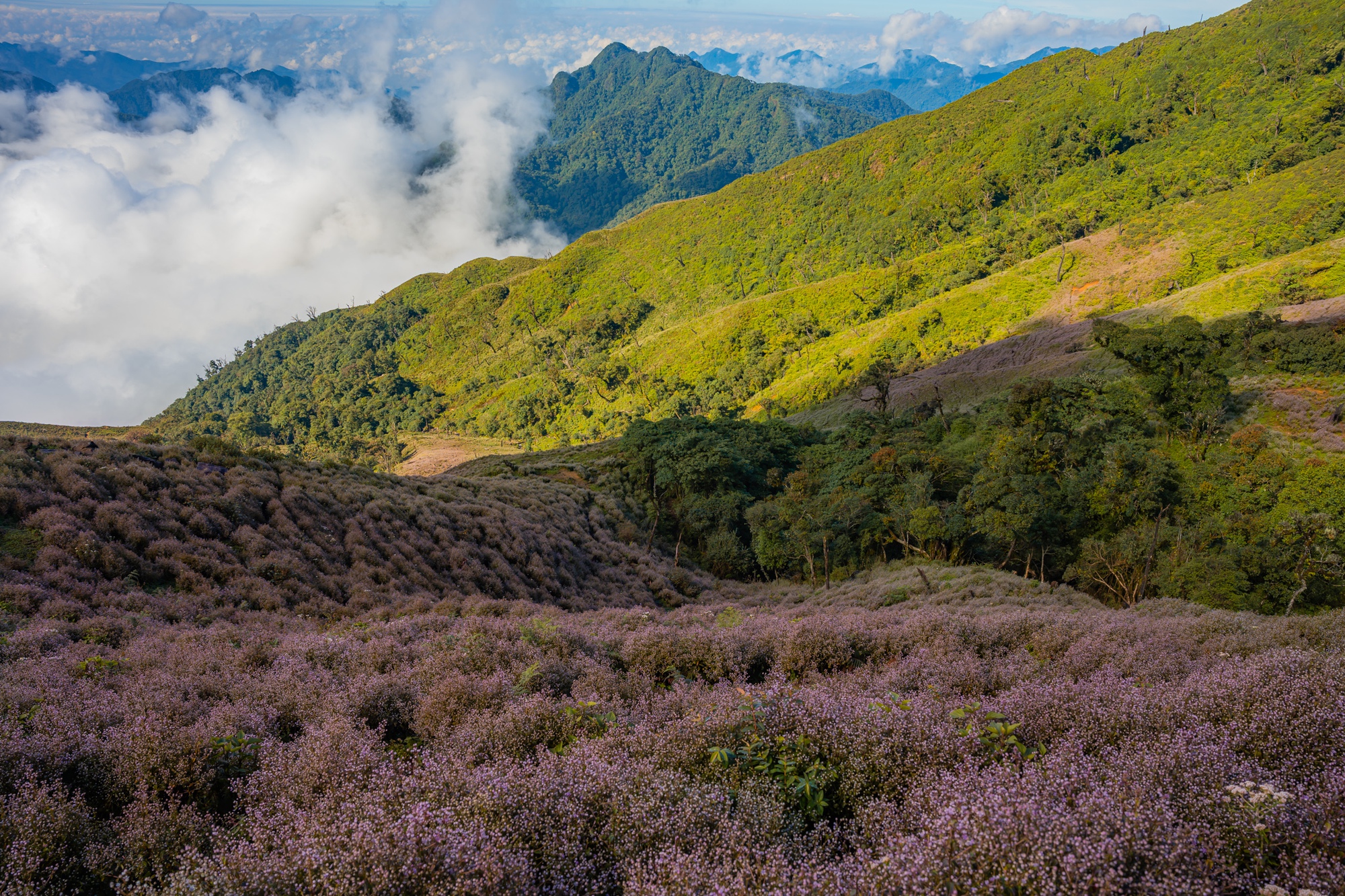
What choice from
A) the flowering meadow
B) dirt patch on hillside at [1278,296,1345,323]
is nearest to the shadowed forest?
the flowering meadow

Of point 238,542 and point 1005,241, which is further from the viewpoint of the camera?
point 1005,241

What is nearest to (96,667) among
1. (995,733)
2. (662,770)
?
(662,770)

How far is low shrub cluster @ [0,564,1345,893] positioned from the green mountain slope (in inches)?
3256

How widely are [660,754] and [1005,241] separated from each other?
15779cm

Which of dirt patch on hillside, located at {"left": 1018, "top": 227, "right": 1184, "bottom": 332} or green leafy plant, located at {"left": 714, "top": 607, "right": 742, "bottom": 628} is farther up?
dirt patch on hillside, located at {"left": 1018, "top": 227, "right": 1184, "bottom": 332}

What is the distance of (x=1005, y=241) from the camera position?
13400cm

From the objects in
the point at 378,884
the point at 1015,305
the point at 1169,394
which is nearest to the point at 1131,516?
the point at 1169,394

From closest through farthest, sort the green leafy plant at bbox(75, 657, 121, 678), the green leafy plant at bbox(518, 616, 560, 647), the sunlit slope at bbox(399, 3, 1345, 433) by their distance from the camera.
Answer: the green leafy plant at bbox(75, 657, 121, 678), the green leafy plant at bbox(518, 616, 560, 647), the sunlit slope at bbox(399, 3, 1345, 433)

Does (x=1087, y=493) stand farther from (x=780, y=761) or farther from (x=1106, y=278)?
(x=1106, y=278)

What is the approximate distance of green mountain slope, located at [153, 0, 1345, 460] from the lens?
9975cm

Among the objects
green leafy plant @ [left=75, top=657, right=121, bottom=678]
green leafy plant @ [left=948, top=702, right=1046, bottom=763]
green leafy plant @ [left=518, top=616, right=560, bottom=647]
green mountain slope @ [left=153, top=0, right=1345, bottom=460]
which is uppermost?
green mountain slope @ [left=153, top=0, right=1345, bottom=460]

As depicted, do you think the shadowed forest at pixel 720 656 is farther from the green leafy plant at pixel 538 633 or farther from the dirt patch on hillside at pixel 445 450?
the dirt patch on hillside at pixel 445 450

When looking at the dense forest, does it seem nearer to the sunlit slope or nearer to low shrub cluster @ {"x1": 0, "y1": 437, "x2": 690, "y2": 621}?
low shrub cluster @ {"x1": 0, "y1": 437, "x2": 690, "y2": 621}

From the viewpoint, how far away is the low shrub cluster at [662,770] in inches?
109
